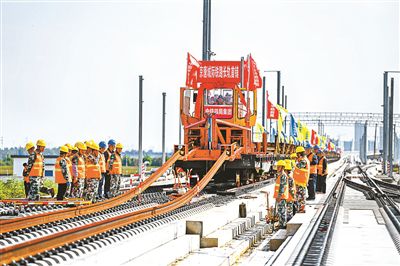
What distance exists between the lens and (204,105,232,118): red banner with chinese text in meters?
25.3

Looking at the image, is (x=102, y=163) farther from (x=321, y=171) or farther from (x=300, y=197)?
(x=321, y=171)

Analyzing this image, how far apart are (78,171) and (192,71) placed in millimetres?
9007

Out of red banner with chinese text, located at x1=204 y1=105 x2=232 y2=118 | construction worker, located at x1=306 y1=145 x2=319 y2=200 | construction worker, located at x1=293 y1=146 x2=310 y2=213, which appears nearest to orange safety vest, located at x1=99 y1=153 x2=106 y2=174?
construction worker, located at x1=293 y1=146 x2=310 y2=213

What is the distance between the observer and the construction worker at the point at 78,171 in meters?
17.2

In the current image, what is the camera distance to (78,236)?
10.7 m

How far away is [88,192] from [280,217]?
4618 mm

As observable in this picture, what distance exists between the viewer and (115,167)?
19.4 metres

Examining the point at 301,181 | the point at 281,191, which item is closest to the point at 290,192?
the point at 281,191

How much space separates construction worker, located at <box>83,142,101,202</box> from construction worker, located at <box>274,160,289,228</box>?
4.28 meters

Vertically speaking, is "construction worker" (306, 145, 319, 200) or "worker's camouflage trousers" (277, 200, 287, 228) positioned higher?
"construction worker" (306, 145, 319, 200)

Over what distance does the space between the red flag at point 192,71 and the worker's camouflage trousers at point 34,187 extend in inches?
385

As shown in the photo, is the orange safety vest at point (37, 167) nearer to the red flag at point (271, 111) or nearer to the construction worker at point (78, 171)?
the construction worker at point (78, 171)

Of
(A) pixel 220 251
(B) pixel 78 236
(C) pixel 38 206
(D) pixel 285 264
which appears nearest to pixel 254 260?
(A) pixel 220 251

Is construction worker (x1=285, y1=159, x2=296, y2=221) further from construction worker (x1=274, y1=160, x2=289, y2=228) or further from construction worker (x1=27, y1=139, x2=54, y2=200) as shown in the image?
construction worker (x1=27, y1=139, x2=54, y2=200)
